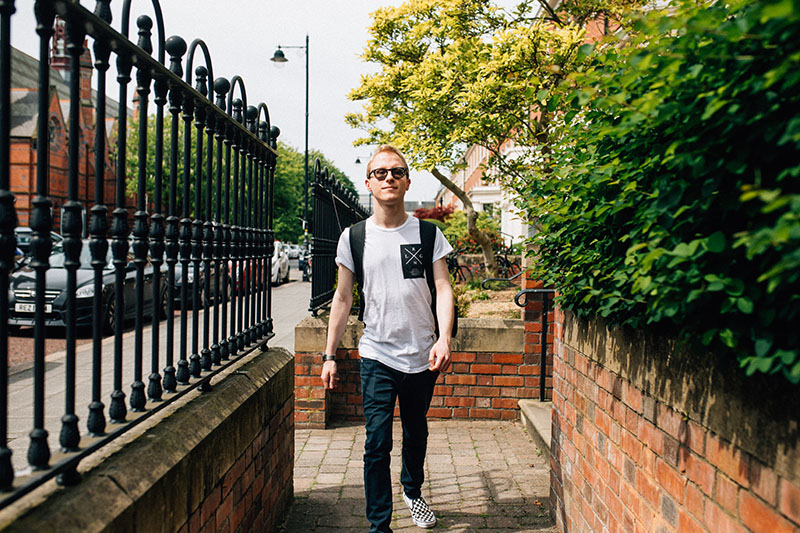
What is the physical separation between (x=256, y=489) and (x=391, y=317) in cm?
108

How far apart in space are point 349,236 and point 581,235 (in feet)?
4.08

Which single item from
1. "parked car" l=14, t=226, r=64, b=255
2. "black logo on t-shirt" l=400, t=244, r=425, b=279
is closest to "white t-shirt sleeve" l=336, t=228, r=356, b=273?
"black logo on t-shirt" l=400, t=244, r=425, b=279

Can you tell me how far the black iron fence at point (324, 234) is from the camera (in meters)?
5.94

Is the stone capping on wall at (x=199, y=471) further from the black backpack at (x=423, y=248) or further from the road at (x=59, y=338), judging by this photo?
the road at (x=59, y=338)

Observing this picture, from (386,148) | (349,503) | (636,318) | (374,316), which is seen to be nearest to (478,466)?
(349,503)

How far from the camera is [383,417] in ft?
11.0

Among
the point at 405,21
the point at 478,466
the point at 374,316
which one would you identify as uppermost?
the point at 405,21

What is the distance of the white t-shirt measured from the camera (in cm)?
337

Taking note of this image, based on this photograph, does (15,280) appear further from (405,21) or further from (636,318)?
(636,318)

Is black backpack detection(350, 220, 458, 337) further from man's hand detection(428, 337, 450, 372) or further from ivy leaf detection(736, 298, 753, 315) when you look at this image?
ivy leaf detection(736, 298, 753, 315)

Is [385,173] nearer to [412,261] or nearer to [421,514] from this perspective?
[412,261]

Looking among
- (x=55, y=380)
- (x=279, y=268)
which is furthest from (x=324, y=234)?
(x=279, y=268)

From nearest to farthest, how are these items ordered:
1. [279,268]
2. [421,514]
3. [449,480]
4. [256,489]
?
[256,489] < [421,514] < [449,480] < [279,268]

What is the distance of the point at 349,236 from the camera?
3510 mm
